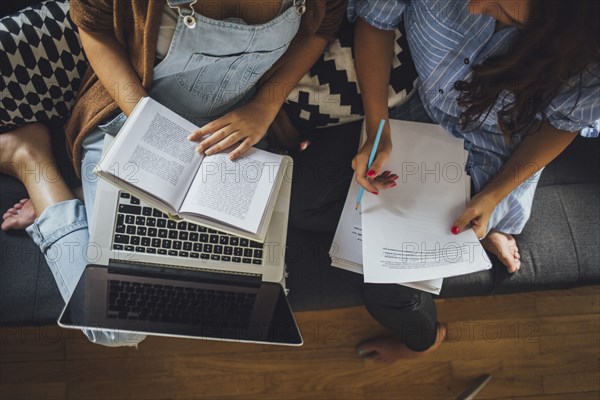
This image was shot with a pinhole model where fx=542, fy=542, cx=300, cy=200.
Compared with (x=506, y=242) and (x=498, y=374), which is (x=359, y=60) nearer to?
(x=506, y=242)

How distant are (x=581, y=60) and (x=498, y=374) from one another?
3.26ft

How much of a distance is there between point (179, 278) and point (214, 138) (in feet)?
0.92

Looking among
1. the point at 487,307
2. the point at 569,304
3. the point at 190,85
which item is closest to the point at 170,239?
the point at 190,85

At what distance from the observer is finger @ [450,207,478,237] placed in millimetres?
1127

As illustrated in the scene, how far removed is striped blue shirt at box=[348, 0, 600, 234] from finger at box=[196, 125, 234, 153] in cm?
35

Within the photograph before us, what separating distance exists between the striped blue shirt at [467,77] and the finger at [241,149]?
0.35 meters

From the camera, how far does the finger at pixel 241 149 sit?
995 millimetres

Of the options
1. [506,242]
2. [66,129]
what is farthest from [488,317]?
[66,129]

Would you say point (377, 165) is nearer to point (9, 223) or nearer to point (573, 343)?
point (9, 223)

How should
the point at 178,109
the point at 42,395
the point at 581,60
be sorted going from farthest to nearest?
1. the point at 42,395
2. the point at 178,109
3. the point at 581,60

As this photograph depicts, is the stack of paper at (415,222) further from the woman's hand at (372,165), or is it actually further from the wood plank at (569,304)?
the wood plank at (569,304)

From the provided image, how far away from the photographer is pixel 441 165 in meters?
1.18

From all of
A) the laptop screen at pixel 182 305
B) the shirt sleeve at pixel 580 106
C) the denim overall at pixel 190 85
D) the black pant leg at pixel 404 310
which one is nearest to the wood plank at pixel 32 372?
the denim overall at pixel 190 85

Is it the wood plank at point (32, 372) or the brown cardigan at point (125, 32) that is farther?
the wood plank at point (32, 372)
